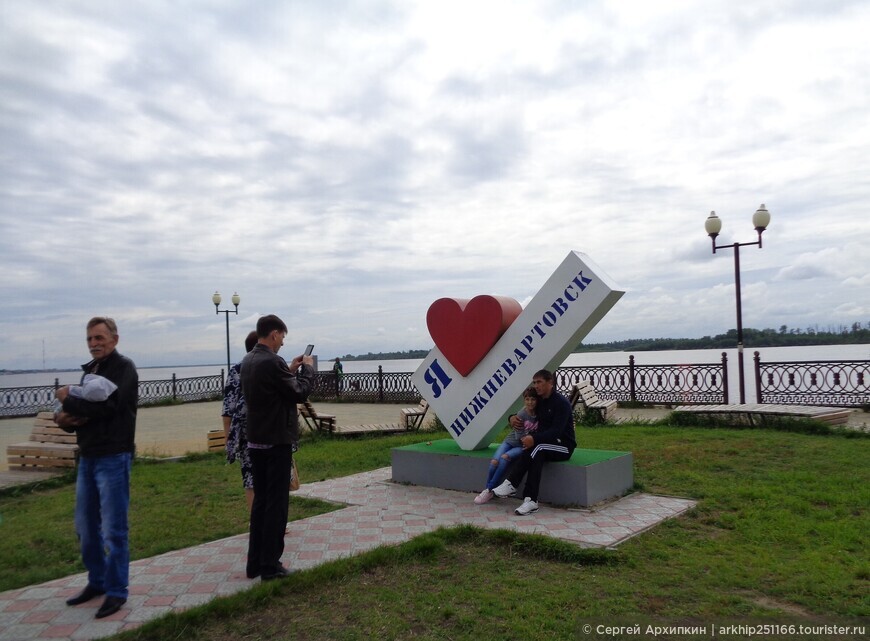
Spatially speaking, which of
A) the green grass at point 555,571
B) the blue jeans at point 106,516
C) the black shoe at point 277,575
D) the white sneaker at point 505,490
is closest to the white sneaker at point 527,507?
the white sneaker at point 505,490

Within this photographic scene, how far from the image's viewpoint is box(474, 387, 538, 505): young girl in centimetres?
630

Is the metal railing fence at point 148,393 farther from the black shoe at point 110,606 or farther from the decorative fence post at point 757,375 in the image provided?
the black shoe at point 110,606

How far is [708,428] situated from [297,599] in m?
8.67

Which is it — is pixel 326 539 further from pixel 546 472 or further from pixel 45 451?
pixel 45 451

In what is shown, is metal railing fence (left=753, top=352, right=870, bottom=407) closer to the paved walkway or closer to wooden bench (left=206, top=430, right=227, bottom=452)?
the paved walkway

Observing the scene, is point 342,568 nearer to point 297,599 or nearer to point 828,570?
point 297,599

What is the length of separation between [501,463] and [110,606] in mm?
3617

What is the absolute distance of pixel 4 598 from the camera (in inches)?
164

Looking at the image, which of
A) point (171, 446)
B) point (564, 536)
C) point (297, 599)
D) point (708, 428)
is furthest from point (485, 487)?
point (171, 446)

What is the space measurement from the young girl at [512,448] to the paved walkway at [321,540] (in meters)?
0.17

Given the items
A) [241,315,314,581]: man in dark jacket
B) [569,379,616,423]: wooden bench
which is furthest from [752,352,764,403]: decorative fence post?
[241,315,314,581]: man in dark jacket

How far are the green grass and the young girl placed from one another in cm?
112

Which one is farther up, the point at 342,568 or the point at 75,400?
the point at 75,400

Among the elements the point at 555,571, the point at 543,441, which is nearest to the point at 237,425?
the point at 555,571
